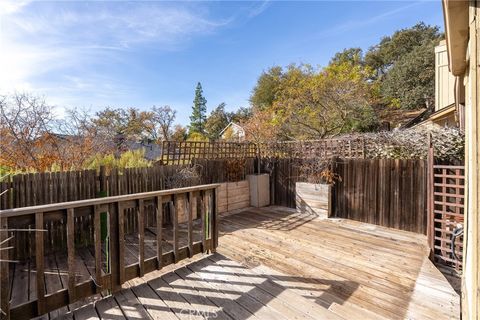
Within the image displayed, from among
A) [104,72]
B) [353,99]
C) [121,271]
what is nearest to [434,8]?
[353,99]

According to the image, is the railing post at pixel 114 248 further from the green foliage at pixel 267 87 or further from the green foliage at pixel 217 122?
the green foliage at pixel 217 122

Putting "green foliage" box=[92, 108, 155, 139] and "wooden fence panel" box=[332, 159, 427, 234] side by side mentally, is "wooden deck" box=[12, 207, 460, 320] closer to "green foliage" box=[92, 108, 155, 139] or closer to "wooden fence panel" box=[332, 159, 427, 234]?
"wooden fence panel" box=[332, 159, 427, 234]

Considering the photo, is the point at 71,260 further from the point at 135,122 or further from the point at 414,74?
the point at 135,122

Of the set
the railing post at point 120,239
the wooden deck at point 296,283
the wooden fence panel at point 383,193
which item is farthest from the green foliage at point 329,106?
the railing post at point 120,239

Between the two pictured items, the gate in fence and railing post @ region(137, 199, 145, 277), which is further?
the gate in fence

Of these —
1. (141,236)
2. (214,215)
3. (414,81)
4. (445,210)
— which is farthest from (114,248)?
(414,81)

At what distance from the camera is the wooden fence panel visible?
15.1 feet

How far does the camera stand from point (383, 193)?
5031 millimetres

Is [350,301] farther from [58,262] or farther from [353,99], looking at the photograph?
[353,99]

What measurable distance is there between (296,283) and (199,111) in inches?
1177

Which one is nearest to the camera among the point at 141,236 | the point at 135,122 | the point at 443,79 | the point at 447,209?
the point at 141,236

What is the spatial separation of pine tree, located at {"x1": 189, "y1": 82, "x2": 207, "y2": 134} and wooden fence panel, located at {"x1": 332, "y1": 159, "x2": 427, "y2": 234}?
2598 cm

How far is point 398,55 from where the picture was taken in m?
17.4

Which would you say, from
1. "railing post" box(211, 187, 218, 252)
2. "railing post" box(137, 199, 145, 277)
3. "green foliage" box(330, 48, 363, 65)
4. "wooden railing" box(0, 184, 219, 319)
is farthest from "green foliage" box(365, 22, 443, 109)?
"railing post" box(137, 199, 145, 277)
